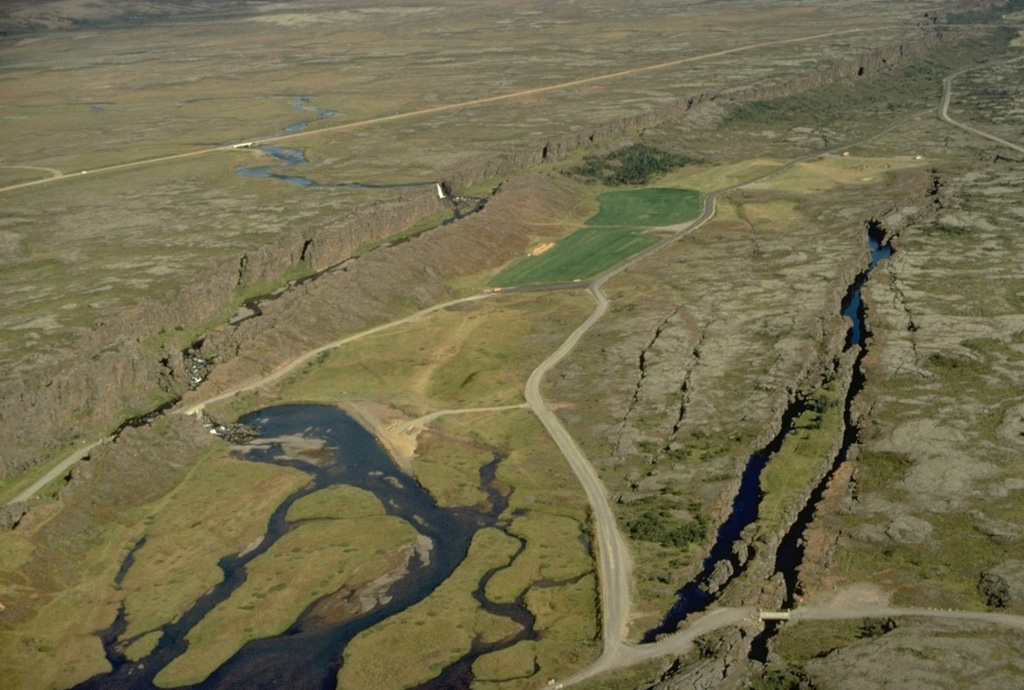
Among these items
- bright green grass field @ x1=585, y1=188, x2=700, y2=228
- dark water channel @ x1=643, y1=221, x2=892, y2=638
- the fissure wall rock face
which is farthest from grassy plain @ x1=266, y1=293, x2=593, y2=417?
bright green grass field @ x1=585, y1=188, x2=700, y2=228

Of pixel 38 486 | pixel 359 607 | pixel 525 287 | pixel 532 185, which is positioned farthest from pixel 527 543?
pixel 532 185

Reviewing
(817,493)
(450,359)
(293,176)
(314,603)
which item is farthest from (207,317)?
(817,493)

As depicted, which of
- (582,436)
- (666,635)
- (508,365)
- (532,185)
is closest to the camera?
(666,635)

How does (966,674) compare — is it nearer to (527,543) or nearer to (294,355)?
(527,543)

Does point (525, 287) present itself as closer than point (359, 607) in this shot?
No

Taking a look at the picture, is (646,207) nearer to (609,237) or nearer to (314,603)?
(609,237)

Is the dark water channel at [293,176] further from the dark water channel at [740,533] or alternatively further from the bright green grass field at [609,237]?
the dark water channel at [740,533]
